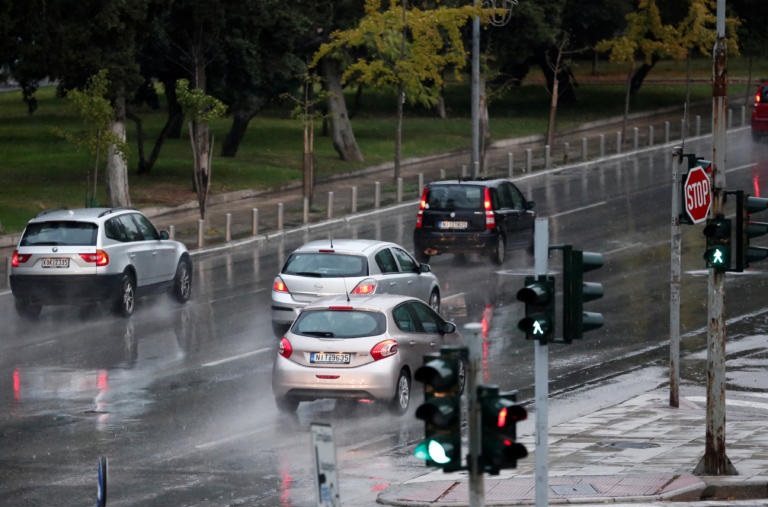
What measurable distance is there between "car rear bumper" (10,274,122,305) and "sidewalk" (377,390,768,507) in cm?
932

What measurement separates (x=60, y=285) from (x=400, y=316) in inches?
329

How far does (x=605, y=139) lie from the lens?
5572 cm

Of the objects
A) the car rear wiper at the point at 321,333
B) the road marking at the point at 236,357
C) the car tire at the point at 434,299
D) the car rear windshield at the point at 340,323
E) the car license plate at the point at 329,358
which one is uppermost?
the car rear windshield at the point at 340,323

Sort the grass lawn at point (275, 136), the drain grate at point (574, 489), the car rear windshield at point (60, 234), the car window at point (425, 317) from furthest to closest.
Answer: the grass lawn at point (275, 136)
the car rear windshield at point (60, 234)
the car window at point (425, 317)
the drain grate at point (574, 489)

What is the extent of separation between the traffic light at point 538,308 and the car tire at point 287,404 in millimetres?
7577

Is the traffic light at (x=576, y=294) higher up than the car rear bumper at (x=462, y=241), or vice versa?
the traffic light at (x=576, y=294)

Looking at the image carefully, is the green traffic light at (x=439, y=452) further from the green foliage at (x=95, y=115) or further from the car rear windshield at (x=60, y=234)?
the green foliage at (x=95, y=115)

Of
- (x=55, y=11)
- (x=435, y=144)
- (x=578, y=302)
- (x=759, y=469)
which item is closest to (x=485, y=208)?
(x=55, y=11)

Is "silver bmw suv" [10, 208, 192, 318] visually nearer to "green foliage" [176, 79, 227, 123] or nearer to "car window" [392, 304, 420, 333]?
"car window" [392, 304, 420, 333]

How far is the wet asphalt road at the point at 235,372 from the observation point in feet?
49.5

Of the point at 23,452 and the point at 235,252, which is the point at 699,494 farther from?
the point at 235,252

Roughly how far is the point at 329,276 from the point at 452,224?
8462 millimetres

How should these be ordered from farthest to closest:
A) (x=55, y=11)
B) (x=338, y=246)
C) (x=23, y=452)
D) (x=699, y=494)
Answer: (x=55, y=11) < (x=338, y=246) < (x=23, y=452) < (x=699, y=494)

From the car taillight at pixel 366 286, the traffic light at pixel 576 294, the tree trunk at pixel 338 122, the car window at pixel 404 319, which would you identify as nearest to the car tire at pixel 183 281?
the car taillight at pixel 366 286
